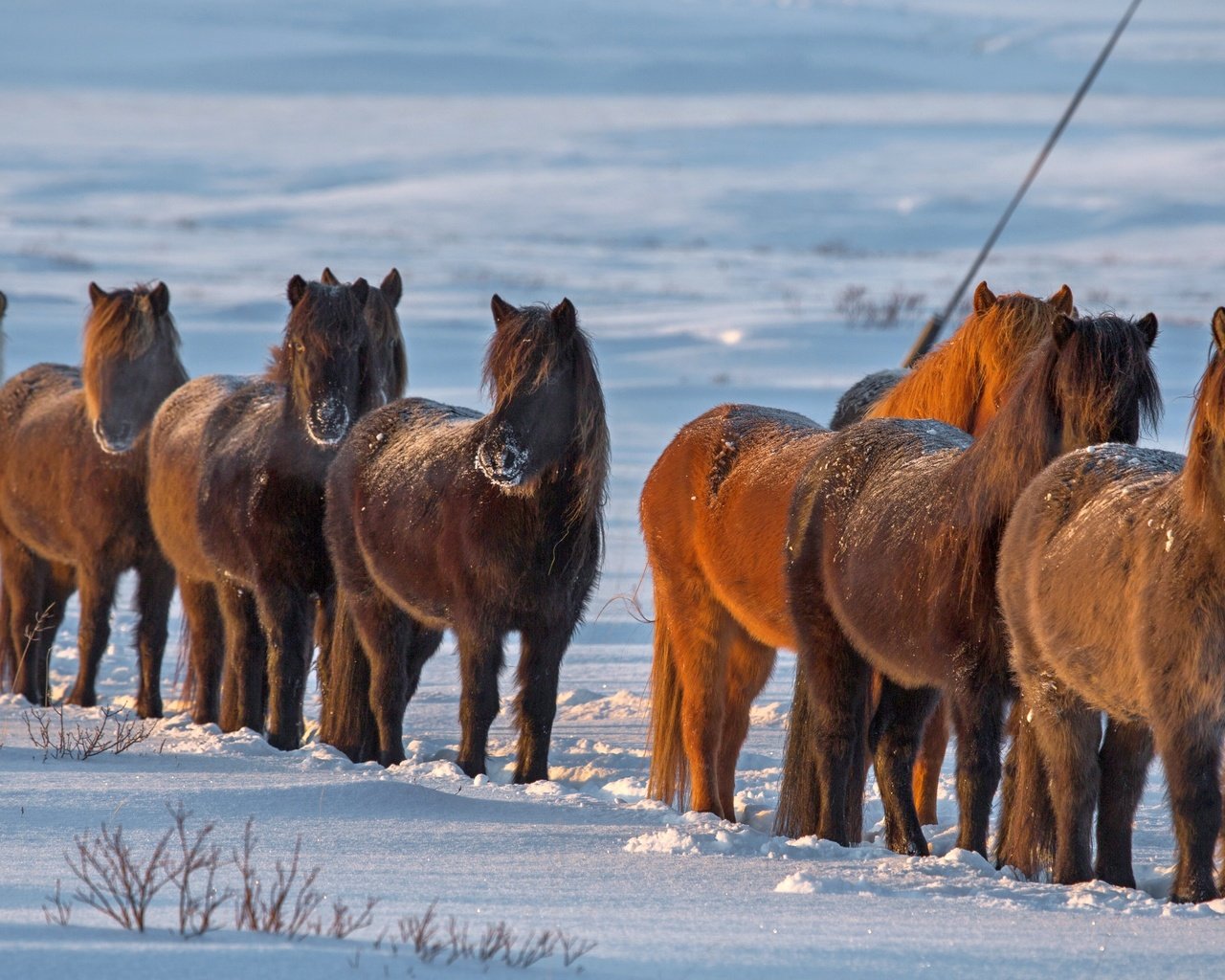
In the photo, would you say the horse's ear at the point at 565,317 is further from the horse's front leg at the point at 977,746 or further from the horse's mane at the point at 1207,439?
the horse's mane at the point at 1207,439

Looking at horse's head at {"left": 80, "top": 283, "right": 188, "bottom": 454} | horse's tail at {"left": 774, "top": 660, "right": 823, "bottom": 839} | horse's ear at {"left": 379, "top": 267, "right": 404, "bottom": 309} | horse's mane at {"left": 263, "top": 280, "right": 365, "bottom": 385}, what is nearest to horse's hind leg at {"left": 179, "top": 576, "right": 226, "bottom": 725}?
horse's head at {"left": 80, "top": 283, "right": 188, "bottom": 454}

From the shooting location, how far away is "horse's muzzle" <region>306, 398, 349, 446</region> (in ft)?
25.9

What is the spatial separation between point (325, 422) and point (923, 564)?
3.29 m

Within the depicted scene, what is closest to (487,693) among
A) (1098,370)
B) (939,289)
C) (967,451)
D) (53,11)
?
(967,451)

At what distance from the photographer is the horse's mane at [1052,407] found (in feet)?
18.2

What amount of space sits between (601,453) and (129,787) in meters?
2.44

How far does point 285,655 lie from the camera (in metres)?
7.84

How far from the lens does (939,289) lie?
33.8 metres

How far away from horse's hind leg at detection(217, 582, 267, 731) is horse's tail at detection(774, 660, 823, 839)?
2.91m

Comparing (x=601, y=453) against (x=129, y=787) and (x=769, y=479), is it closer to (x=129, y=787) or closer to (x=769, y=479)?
(x=769, y=479)

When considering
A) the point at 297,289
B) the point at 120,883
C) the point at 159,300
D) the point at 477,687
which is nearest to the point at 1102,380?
the point at 477,687

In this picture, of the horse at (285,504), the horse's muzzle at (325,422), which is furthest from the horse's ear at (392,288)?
the horse's muzzle at (325,422)

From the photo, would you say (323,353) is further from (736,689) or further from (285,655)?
(736,689)

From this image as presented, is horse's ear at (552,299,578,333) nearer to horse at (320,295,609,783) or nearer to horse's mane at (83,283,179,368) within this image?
horse at (320,295,609,783)
